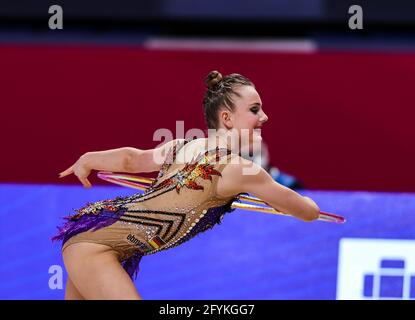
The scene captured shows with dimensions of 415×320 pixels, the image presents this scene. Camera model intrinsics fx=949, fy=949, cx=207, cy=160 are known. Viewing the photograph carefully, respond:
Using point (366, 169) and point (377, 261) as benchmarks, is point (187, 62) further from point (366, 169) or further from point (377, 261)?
point (377, 261)

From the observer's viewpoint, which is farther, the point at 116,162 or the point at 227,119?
the point at 116,162

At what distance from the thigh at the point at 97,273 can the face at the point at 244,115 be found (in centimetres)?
52

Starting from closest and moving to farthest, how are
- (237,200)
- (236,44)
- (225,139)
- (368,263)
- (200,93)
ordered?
(225,139)
(237,200)
(368,263)
(200,93)
(236,44)

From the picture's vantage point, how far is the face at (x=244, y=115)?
2.86m

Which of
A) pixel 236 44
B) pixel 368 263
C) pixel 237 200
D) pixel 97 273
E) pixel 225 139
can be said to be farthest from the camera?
pixel 236 44

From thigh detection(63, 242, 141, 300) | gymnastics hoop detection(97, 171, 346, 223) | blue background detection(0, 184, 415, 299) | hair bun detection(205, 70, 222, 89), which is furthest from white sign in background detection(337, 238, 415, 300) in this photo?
thigh detection(63, 242, 141, 300)

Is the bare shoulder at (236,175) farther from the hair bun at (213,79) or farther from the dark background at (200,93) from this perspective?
the dark background at (200,93)

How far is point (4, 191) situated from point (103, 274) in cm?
141

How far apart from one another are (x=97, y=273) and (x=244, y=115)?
0.65 m

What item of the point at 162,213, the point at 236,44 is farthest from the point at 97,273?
the point at 236,44

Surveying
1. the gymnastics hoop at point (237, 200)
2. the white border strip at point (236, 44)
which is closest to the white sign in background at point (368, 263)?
the gymnastics hoop at point (237, 200)

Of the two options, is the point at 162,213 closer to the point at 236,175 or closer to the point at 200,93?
the point at 236,175

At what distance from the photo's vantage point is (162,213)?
276cm

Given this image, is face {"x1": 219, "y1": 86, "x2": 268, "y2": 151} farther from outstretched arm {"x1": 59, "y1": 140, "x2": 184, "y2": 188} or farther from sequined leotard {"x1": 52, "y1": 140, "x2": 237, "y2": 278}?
outstretched arm {"x1": 59, "y1": 140, "x2": 184, "y2": 188}
